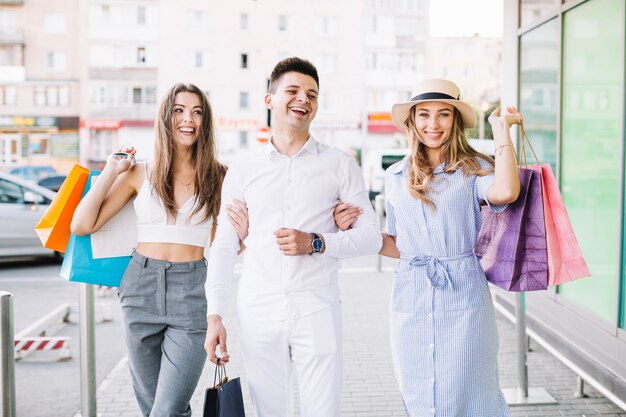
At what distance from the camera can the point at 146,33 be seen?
4312 centimetres

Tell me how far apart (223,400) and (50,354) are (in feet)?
14.4

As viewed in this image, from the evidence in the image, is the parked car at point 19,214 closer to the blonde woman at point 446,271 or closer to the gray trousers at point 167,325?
the gray trousers at point 167,325

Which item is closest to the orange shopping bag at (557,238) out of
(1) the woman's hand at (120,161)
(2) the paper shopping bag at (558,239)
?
(2) the paper shopping bag at (558,239)

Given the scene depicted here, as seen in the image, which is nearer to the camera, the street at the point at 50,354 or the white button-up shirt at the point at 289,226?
the white button-up shirt at the point at 289,226

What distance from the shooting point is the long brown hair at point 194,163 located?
10.8ft

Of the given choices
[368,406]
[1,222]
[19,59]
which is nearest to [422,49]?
[19,59]

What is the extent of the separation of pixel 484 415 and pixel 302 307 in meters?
0.86

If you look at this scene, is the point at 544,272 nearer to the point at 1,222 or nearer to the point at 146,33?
the point at 1,222

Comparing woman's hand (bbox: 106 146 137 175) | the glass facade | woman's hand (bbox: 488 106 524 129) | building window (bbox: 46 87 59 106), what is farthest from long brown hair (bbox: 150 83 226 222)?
building window (bbox: 46 87 59 106)

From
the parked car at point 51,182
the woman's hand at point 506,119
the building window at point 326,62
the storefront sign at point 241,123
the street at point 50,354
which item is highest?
the building window at point 326,62

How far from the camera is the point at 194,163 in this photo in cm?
344

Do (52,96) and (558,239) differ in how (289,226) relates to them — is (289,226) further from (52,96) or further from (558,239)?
(52,96)

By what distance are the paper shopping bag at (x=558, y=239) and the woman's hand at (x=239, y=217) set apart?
4.00 ft

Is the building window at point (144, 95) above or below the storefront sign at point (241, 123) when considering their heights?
above
